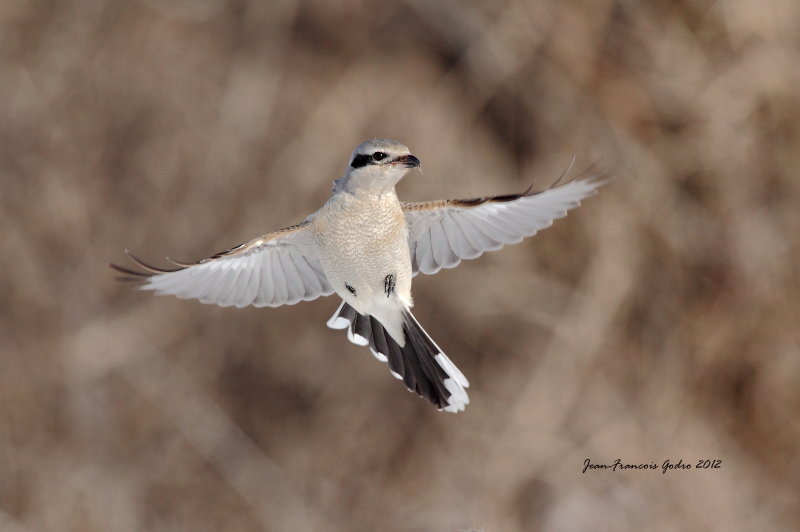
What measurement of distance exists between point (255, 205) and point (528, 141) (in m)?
1.54

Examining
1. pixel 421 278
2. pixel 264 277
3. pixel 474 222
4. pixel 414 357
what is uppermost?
pixel 421 278

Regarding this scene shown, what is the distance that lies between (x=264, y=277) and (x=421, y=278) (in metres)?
2.72

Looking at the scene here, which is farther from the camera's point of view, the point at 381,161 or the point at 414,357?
the point at 414,357

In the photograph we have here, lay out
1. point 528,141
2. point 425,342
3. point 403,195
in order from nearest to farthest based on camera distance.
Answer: point 425,342 < point 403,195 < point 528,141

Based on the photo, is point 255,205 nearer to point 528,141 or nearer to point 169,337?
point 169,337

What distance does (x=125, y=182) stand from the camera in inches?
198

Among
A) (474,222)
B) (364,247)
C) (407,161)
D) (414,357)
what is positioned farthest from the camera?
(414,357)

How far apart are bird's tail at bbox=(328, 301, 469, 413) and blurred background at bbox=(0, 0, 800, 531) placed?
96.6 inches

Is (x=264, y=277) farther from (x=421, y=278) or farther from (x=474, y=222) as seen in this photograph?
(x=421, y=278)

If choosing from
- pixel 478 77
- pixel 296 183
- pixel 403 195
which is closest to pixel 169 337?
pixel 296 183

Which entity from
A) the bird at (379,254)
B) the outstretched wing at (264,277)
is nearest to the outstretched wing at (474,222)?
the bird at (379,254)

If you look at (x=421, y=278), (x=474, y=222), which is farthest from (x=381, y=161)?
(x=421, y=278)

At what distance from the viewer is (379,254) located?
1.78 meters

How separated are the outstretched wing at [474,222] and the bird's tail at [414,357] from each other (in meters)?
0.16
